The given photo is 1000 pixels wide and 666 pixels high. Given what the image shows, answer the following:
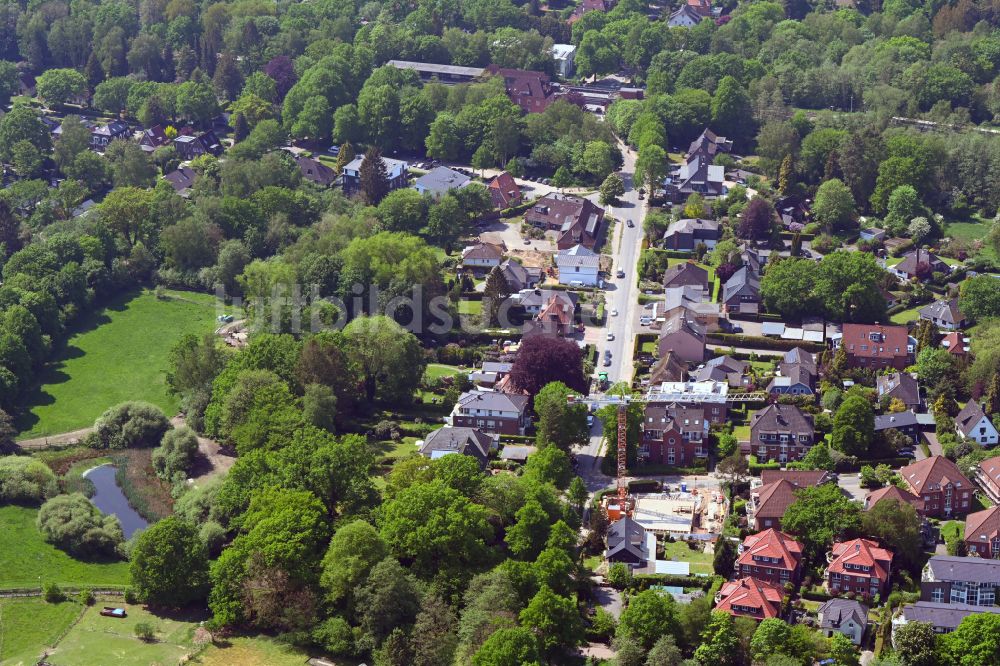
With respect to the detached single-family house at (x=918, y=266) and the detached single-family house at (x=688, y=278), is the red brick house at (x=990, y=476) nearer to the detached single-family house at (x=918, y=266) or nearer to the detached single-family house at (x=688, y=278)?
the detached single-family house at (x=688, y=278)

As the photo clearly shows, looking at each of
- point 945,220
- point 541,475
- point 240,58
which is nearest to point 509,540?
point 541,475

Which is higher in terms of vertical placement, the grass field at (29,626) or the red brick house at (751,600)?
the red brick house at (751,600)

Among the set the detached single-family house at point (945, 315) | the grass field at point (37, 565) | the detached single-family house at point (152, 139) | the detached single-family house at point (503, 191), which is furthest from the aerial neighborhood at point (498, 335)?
the detached single-family house at point (152, 139)

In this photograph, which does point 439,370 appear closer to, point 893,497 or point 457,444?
point 457,444

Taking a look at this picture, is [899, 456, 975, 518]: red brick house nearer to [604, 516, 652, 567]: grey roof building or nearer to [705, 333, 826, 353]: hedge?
[604, 516, 652, 567]: grey roof building

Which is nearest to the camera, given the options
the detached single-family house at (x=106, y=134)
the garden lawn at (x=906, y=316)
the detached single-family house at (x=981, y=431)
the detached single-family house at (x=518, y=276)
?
the detached single-family house at (x=981, y=431)

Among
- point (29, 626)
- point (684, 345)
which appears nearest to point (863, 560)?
point (684, 345)

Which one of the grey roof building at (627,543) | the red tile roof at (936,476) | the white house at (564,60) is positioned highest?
the white house at (564,60)

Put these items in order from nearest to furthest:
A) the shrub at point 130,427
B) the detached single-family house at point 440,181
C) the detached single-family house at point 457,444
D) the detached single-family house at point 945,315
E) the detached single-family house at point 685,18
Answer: the detached single-family house at point 457,444 → the shrub at point 130,427 → the detached single-family house at point 945,315 → the detached single-family house at point 440,181 → the detached single-family house at point 685,18
